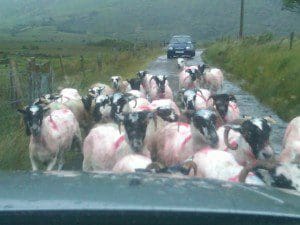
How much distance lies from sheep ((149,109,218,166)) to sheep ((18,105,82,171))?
1596mm

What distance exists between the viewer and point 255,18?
136 meters

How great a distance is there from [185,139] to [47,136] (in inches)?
85.5

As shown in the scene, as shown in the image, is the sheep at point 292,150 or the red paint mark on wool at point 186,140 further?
the red paint mark on wool at point 186,140

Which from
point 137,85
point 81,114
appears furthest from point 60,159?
point 137,85

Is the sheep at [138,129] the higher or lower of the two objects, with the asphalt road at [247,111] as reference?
higher

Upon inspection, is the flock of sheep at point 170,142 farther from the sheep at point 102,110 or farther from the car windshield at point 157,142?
the sheep at point 102,110

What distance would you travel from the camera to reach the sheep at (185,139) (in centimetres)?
774

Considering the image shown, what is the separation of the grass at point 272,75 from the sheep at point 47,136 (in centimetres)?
610

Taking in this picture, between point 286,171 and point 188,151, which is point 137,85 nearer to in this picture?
point 188,151

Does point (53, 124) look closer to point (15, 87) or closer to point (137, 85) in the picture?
point (15, 87)

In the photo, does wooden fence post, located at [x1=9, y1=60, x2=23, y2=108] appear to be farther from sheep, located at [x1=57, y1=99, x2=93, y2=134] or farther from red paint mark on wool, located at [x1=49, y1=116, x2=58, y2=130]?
red paint mark on wool, located at [x1=49, y1=116, x2=58, y2=130]

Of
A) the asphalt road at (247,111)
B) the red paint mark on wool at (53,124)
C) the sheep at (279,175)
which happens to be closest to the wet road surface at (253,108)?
the asphalt road at (247,111)

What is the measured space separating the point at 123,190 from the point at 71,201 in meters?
0.31

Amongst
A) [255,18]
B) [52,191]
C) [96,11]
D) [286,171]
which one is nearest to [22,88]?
[286,171]
